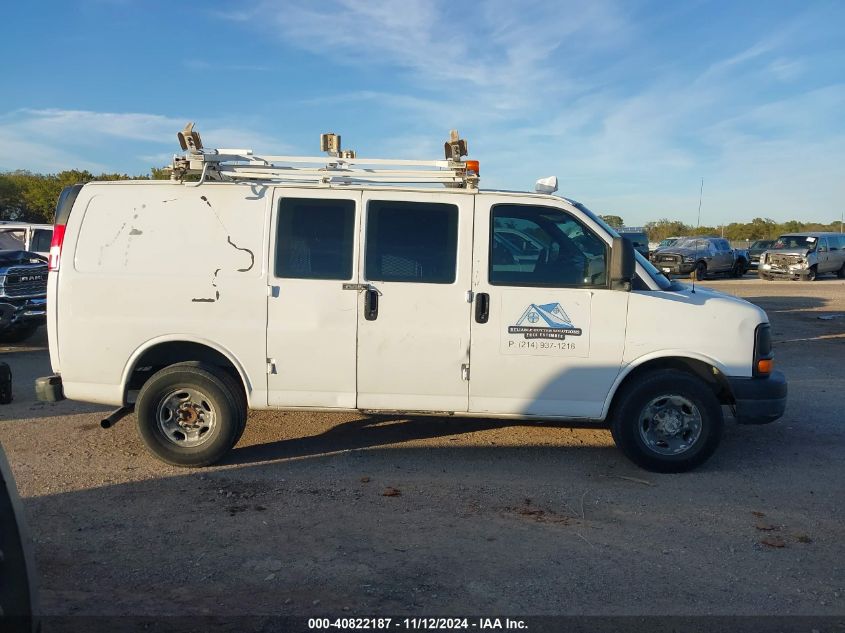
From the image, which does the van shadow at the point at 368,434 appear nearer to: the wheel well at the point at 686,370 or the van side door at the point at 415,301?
the wheel well at the point at 686,370

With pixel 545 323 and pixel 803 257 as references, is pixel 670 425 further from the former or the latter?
pixel 803 257

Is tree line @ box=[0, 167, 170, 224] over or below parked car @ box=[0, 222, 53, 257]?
over

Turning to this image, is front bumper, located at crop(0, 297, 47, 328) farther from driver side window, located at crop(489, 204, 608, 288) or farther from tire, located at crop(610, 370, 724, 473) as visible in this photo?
tire, located at crop(610, 370, 724, 473)

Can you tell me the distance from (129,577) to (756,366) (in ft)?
15.5

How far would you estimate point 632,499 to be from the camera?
5.16 meters

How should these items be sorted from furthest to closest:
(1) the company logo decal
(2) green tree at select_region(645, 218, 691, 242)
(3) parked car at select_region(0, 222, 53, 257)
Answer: (2) green tree at select_region(645, 218, 691, 242)
(3) parked car at select_region(0, 222, 53, 257)
(1) the company logo decal

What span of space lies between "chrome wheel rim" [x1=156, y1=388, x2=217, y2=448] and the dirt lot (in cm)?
28

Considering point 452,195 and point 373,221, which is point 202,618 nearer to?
point 373,221

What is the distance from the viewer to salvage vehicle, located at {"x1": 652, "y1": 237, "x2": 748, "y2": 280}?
90.7 feet

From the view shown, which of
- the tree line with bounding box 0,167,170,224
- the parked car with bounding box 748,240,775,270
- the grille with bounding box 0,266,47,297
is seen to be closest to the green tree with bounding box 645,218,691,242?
the parked car with bounding box 748,240,775,270

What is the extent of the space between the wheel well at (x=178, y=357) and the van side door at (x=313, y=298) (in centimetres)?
42

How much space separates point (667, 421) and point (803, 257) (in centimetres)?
2612

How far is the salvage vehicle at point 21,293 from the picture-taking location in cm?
1173

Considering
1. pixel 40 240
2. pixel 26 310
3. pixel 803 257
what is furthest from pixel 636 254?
pixel 803 257
